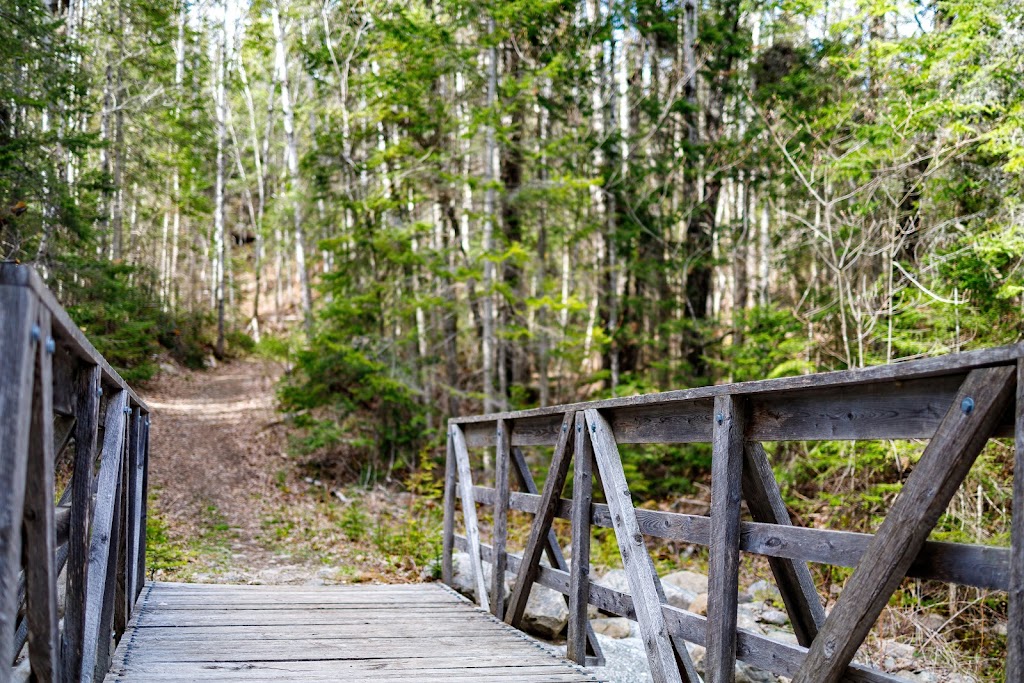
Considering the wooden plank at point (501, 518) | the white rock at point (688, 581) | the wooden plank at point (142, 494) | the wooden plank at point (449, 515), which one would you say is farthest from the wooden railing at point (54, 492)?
the white rock at point (688, 581)

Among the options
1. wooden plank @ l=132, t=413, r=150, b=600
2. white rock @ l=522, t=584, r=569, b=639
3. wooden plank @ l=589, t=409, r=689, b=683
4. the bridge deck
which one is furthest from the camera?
white rock @ l=522, t=584, r=569, b=639

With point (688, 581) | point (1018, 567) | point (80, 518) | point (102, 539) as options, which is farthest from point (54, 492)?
point (688, 581)

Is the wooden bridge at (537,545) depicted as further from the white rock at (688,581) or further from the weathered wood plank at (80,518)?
the white rock at (688,581)

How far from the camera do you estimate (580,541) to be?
14.5 ft

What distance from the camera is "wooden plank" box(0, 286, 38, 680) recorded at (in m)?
1.92

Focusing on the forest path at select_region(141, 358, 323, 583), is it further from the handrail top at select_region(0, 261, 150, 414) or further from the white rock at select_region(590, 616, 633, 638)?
the handrail top at select_region(0, 261, 150, 414)

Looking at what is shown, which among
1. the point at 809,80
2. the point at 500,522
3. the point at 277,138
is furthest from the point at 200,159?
the point at 500,522

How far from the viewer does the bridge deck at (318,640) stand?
12.7 ft

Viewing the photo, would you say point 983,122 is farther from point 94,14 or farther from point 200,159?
point 200,159

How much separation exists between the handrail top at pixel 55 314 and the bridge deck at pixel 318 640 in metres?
1.49

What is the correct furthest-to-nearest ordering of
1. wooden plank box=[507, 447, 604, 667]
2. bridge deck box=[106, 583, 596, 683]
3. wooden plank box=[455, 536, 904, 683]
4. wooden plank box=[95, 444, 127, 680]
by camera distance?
wooden plank box=[507, 447, 604, 667], bridge deck box=[106, 583, 596, 683], wooden plank box=[95, 444, 127, 680], wooden plank box=[455, 536, 904, 683]

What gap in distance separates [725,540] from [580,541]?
1.51m

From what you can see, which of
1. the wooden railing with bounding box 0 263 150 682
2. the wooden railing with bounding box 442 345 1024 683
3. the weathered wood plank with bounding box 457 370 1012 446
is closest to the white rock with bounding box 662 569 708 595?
the wooden railing with bounding box 442 345 1024 683

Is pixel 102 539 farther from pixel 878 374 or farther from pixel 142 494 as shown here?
pixel 878 374
